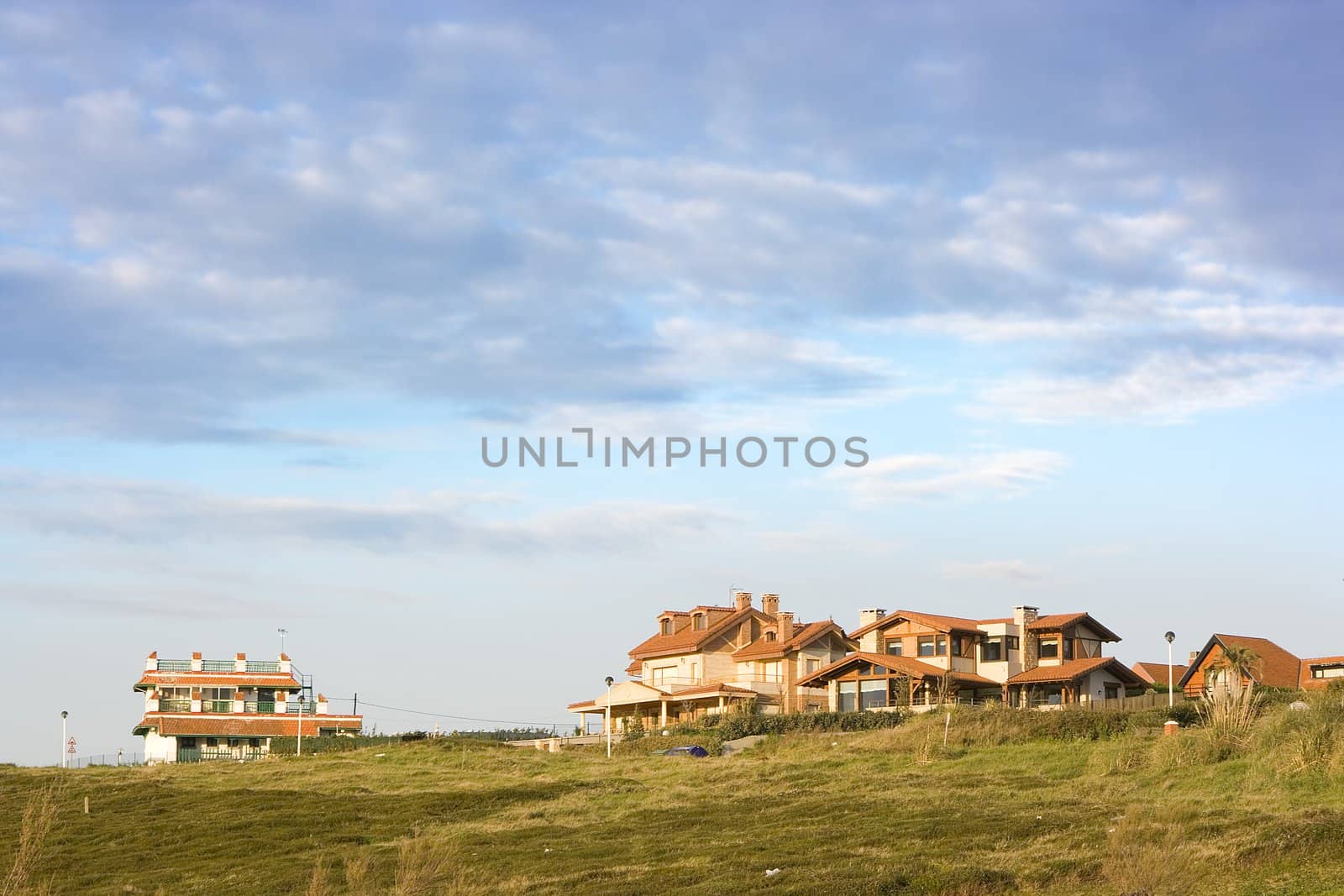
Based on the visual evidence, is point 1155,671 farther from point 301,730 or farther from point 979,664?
point 301,730

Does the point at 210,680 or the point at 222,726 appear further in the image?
the point at 210,680

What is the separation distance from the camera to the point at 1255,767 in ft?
134

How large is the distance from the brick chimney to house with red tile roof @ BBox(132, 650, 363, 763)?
45254mm

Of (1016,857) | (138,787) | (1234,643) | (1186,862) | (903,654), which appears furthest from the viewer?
(1234,643)

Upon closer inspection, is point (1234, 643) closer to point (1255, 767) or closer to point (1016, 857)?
point (1255, 767)

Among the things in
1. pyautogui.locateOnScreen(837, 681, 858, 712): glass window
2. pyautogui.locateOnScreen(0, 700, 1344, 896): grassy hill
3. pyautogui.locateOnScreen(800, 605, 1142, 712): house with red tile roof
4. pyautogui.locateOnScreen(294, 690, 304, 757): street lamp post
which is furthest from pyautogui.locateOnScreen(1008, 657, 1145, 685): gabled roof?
pyautogui.locateOnScreen(294, 690, 304, 757): street lamp post

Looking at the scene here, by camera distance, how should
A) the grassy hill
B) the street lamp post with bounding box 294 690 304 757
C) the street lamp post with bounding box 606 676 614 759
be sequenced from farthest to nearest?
the street lamp post with bounding box 294 690 304 757 → the street lamp post with bounding box 606 676 614 759 → the grassy hill

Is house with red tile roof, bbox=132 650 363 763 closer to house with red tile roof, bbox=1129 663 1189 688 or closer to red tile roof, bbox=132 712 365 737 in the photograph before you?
red tile roof, bbox=132 712 365 737

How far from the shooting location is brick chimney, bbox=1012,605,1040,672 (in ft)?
250

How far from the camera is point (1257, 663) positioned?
80125mm

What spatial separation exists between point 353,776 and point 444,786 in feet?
26.9

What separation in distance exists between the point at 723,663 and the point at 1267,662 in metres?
32.9

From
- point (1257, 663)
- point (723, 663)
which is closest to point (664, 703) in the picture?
point (723, 663)

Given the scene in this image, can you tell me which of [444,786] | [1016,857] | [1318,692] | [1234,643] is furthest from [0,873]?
[1234,643]
